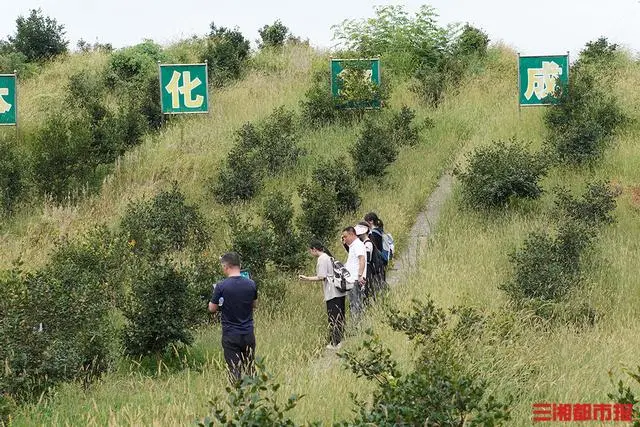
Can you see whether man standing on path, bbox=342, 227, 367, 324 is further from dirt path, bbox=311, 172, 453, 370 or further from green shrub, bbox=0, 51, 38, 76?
green shrub, bbox=0, 51, 38, 76

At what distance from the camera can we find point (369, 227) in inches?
443

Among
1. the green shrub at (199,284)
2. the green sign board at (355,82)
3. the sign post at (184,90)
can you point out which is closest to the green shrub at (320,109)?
the green sign board at (355,82)

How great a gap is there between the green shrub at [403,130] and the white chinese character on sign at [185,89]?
506 centimetres

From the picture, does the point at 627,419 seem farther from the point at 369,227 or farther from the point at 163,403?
the point at 369,227

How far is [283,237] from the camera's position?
1286 cm

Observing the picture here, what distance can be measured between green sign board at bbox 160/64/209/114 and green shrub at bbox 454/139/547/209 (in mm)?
7609

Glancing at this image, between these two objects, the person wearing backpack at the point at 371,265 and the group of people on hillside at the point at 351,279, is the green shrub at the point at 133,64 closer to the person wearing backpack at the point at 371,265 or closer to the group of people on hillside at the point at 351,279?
the person wearing backpack at the point at 371,265

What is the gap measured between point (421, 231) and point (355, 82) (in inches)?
309

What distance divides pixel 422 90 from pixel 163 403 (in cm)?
1909

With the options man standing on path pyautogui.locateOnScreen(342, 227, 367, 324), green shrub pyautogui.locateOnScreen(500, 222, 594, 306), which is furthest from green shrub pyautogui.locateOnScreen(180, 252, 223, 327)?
green shrub pyautogui.locateOnScreen(500, 222, 594, 306)

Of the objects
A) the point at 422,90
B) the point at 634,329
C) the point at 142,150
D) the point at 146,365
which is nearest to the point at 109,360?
the point at 146,365

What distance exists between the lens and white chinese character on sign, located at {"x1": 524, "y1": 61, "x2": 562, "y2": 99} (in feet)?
65.0

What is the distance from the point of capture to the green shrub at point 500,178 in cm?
1509

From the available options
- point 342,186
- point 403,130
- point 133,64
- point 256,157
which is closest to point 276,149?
point 256,157
